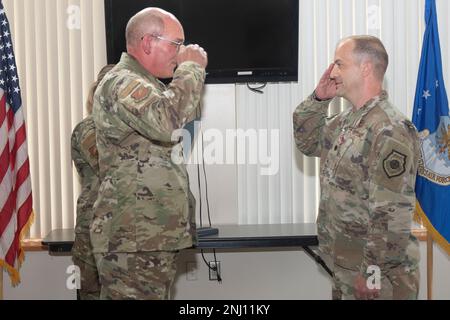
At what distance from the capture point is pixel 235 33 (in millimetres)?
3725

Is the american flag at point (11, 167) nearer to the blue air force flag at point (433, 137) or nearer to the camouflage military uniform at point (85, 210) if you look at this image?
the camouflage military uniform at point (85, 210)

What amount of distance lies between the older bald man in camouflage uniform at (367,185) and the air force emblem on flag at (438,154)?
127 centimetres

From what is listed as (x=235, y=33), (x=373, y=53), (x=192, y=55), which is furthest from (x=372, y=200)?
(x=235, y=33)

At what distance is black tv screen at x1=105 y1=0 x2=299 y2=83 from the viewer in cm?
370

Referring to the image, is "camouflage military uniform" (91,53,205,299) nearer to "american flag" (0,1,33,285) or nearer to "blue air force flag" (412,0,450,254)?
"american flag" (0,1,33,285)

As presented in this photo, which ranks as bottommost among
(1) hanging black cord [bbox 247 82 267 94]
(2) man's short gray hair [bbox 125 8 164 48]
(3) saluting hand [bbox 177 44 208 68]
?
(1) hanging black cord [bbox 247 82 267 94]

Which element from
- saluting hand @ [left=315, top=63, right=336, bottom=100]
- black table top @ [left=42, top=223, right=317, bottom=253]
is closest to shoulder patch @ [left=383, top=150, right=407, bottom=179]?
saluting hand @ [left=315, top=63, right=336, bottom=100]

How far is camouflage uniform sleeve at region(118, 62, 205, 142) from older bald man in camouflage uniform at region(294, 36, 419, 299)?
0.64 m

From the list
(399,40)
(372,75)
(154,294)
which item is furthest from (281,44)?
(154,294)

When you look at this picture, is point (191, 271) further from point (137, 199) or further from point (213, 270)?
point (137, 199)

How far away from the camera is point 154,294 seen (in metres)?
2.22

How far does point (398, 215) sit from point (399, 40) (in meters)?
2.05

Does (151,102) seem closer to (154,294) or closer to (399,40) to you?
(154,294)
